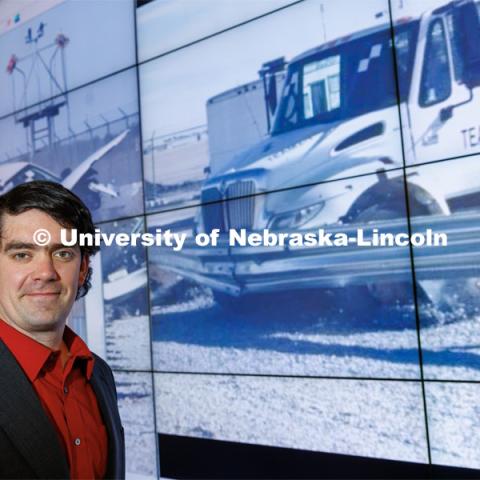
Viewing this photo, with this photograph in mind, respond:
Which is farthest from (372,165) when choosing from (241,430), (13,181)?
(13,181)

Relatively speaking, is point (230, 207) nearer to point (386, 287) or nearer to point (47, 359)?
point (386, 287)

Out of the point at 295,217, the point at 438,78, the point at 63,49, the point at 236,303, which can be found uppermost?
the point at 63,49

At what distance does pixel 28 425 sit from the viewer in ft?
2.85

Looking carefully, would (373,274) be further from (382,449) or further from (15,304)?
(15,304)

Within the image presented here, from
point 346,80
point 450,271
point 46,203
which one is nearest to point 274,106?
point 346,80

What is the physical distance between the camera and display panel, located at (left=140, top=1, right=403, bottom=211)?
6.09ft

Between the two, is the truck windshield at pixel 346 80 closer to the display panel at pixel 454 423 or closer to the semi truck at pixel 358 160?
the semi truck at pixel 358 160

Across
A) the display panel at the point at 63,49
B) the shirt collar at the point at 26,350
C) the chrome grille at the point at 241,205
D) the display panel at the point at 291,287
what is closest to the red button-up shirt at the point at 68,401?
the shirt collar at the point at 26,350

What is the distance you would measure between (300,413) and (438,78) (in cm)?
123

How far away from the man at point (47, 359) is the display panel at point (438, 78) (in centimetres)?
115

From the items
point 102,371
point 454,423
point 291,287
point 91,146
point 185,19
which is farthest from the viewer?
point 91,146

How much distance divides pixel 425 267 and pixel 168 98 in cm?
132

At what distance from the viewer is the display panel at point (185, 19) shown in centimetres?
217

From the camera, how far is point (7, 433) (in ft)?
2.78
